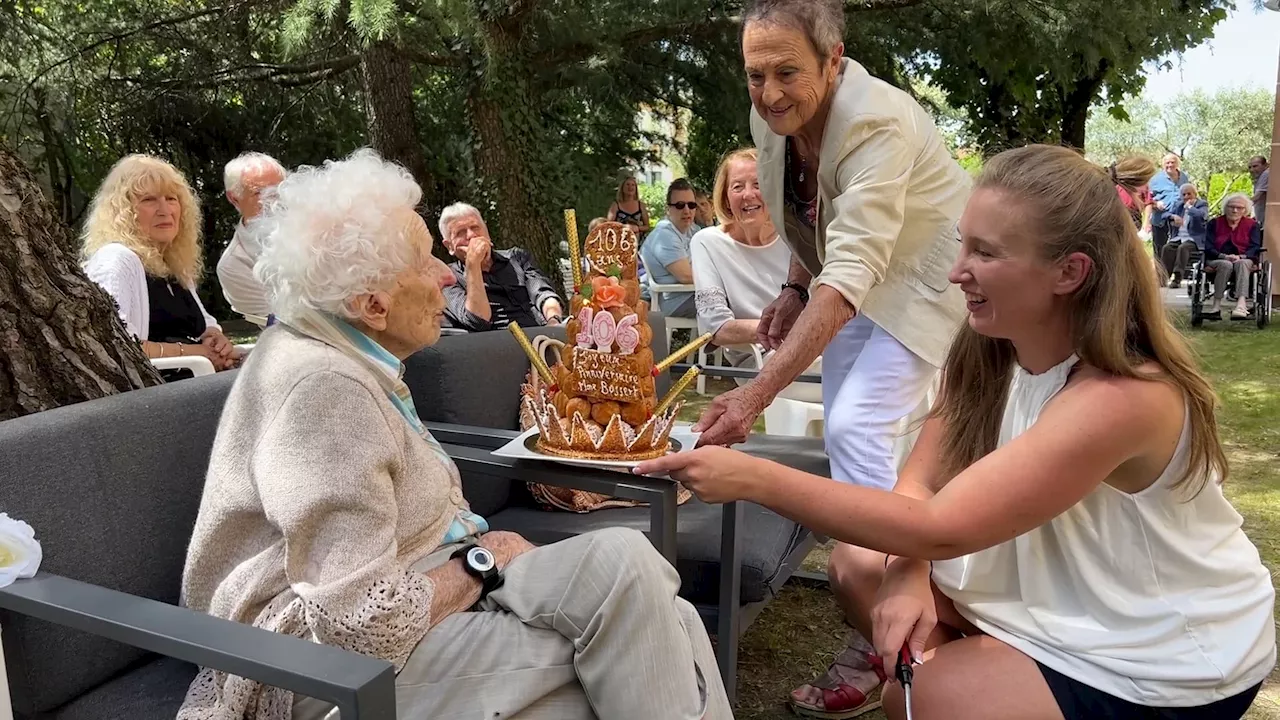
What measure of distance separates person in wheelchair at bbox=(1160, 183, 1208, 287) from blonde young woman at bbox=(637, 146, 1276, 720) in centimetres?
1096

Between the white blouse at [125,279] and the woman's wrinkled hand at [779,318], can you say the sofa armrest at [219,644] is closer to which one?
the woman's wrinkled hand at [779,318]

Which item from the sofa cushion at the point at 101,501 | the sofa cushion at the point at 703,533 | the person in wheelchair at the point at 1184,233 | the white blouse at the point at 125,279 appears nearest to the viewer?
the sofa cushion at the point at 101,501

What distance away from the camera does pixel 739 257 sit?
13.9 feet

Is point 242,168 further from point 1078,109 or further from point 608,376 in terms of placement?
point 1078,109

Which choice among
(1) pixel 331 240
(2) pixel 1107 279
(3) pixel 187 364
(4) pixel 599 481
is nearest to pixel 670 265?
(3) pixel 187 364

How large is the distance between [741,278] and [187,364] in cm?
231

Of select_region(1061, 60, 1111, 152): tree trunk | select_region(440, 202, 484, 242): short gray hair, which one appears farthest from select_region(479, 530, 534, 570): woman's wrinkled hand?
select_region(1061, 60, 1111, 152): tree trunk

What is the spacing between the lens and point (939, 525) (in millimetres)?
1478

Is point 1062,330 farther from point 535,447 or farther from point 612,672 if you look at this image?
point 535,447

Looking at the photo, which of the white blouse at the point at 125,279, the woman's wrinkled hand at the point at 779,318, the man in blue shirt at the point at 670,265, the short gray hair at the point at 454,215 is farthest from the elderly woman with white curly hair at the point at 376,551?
the man in blue shirt at the point at 670,265

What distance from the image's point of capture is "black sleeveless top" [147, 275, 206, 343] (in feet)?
11.6

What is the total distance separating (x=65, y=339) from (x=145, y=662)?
74 centimetres

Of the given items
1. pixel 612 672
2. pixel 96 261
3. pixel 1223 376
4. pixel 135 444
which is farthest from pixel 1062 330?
pixel 1223 376

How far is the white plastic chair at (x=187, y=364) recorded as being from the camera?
3.03 metres
